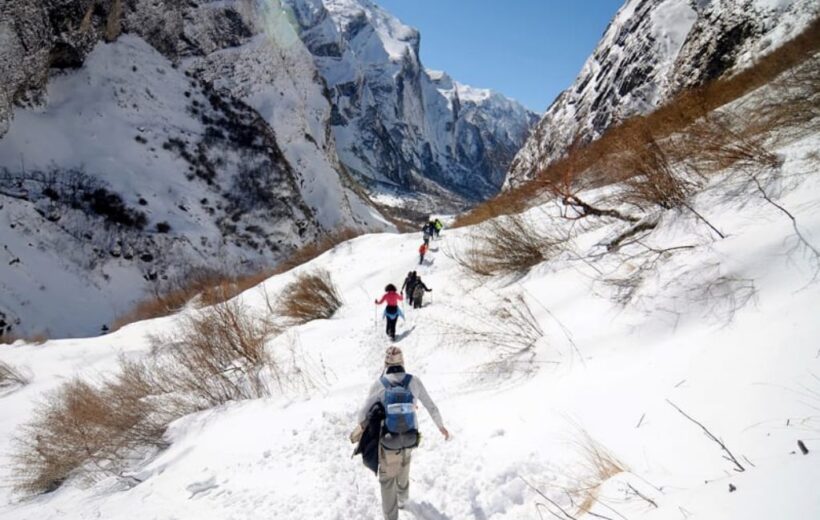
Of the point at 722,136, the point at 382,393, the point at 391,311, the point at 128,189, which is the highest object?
the point at 128,189

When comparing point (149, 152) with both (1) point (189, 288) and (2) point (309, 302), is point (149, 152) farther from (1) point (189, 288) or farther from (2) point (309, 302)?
(2) point (309, 302)

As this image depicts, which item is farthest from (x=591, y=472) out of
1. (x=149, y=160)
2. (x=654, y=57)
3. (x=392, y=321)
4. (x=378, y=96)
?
(x=378, y=96)

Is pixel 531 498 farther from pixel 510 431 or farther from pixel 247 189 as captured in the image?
pixel 247 189

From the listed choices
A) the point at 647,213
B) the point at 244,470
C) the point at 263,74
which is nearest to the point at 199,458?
the point at 244,470

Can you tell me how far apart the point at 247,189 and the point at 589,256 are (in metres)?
30.4

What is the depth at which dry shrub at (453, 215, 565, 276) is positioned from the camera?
690cm

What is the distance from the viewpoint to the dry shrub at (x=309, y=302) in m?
12.6

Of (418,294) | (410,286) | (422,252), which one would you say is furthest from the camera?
(422,252)

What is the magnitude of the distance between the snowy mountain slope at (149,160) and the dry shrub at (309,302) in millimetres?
13223

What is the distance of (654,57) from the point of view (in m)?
24.9

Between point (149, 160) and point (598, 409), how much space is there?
102 ft

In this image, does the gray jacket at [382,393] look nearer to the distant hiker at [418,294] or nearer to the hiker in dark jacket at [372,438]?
the hiker in dark jacket at [372,438]

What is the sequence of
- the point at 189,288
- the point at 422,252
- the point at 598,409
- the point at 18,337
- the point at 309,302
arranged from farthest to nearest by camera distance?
the point at 189,288, the point at 18,337, the point at 422,252, the point at 309,302, the point at 598,409

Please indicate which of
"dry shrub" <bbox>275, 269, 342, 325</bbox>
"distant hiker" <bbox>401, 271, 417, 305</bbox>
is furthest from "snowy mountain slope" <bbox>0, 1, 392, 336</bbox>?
"distant hiker" <bbox>401, 271, 417, 305</bbox>
